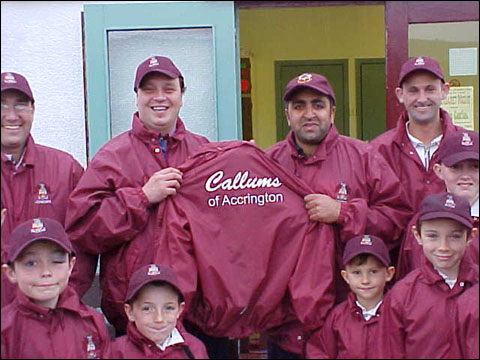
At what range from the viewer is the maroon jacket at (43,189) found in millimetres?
3279

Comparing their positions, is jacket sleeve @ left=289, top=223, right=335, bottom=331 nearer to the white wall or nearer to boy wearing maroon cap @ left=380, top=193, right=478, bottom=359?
boy wearing maroon cap @ left=380, top=193, right=478, bottom=359

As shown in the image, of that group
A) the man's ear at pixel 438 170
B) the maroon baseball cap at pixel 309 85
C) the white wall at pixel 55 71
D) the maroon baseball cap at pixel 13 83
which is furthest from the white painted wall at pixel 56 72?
the man's ear at pixel 438 170

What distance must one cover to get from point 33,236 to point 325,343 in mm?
1358

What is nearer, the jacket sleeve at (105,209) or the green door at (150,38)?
the jacket sleeve at (105,209)

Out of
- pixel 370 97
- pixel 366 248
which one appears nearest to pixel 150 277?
pixel 366 248

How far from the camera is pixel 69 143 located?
4.88m

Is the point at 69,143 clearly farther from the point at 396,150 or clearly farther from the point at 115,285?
the point at 396,150

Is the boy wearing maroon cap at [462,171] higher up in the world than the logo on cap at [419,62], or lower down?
lower down

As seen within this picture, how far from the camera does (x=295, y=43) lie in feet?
28.6

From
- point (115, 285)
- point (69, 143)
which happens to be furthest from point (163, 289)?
point (69, 143)

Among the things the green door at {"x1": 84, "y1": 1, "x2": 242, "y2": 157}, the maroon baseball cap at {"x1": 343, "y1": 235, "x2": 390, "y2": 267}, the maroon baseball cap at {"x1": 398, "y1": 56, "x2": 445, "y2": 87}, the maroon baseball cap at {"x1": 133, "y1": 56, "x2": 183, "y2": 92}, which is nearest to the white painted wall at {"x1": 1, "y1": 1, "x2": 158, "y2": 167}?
the green door at {"x1": 84, "y1": 1, "x2": 242, "y2": 157}

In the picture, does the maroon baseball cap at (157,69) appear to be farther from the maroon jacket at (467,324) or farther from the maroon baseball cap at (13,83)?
the maroon jacket at (467,324)

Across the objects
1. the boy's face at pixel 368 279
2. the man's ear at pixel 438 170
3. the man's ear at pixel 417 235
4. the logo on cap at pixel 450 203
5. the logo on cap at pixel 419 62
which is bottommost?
the boy's face at pixel 368 279

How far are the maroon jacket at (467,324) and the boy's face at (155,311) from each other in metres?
1.15
